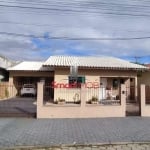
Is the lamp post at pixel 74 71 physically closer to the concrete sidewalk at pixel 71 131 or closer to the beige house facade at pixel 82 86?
the beige house facade at pixel 82 86

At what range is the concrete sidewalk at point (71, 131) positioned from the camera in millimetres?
10828

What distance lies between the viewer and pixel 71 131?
1265cm

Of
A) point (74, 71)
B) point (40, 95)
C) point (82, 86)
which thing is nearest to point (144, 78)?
point (74, 71)

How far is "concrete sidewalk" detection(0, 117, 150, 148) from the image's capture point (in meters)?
10.8

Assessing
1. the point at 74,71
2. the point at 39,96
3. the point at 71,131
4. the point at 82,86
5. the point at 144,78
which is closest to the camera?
the point at 71,131

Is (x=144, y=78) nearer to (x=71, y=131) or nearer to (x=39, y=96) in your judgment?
(x=39, y=96)

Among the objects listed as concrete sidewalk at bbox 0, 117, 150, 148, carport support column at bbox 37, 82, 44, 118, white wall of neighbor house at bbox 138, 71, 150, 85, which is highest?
white wall of neighbor house at bbox 138, 71, 150, 85

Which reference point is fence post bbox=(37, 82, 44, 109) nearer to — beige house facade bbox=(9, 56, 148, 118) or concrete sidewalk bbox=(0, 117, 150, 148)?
beige house facade bbox=(9, 56, 148, 118)

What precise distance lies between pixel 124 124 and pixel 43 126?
382 cm

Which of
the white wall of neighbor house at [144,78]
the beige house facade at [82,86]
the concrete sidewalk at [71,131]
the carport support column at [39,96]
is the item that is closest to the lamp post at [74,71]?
the beige house facade at [82,86]

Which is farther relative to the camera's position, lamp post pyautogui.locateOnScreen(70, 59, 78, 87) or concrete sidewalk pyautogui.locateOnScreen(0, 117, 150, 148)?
lamp post pyautogui.locateOnScreen(70, 59, 78, 87)

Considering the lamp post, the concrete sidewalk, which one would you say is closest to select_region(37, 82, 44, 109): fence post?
the concrete sidewalk

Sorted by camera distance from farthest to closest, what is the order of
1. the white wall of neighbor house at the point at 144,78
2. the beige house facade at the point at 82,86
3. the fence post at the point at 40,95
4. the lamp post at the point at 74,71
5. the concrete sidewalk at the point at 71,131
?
1. the white wall of neighbor house at the point at 144,78
2. the lamp post at the point at 74,71
3. the beige house facade at the point at 82,86
4. the fence post at the point at 40,95
5. the concrete sidewalk at the point at 71,131

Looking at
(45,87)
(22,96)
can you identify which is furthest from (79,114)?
(22,96)
